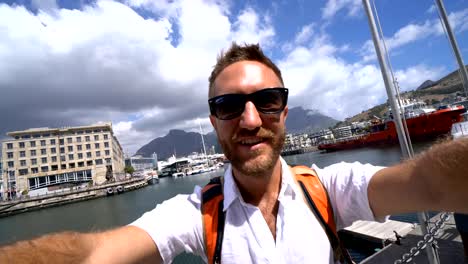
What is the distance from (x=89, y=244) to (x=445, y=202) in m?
2.02

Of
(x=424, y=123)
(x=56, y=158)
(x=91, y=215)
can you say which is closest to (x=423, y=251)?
(x=91, y=215)

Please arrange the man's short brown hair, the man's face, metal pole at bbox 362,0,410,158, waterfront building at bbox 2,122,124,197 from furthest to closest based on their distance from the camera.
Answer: waterfront building at bbox 2,122,124,197
metal pole at bbox 362,0,410,158
the man's short brown hair
the man's face

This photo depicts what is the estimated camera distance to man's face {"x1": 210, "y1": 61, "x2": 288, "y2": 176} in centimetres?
161

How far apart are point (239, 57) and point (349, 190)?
1411 mm

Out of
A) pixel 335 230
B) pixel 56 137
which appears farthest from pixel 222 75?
pixel 56 137

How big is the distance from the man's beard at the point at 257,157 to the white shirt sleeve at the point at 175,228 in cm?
47

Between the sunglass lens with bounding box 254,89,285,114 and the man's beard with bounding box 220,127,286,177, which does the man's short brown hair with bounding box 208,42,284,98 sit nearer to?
the sunglass lens with bounding box 254,89,285,114

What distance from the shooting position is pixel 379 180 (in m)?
1.38

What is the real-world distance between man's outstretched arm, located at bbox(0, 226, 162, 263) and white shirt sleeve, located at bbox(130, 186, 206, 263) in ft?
0.17

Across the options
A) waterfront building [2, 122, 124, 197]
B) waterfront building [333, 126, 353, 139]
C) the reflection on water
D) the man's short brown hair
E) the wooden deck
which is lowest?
the reflection on water

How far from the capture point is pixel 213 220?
5.03ft

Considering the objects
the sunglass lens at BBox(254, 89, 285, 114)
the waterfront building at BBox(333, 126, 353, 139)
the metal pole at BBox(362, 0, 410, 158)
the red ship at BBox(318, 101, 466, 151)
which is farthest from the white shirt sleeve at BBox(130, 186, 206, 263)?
the waterfront building at BBox(333, 126, 353, 139)

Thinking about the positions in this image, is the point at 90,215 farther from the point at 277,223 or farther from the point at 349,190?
the point at 349,190

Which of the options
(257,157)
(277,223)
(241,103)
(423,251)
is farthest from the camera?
(423,251)
